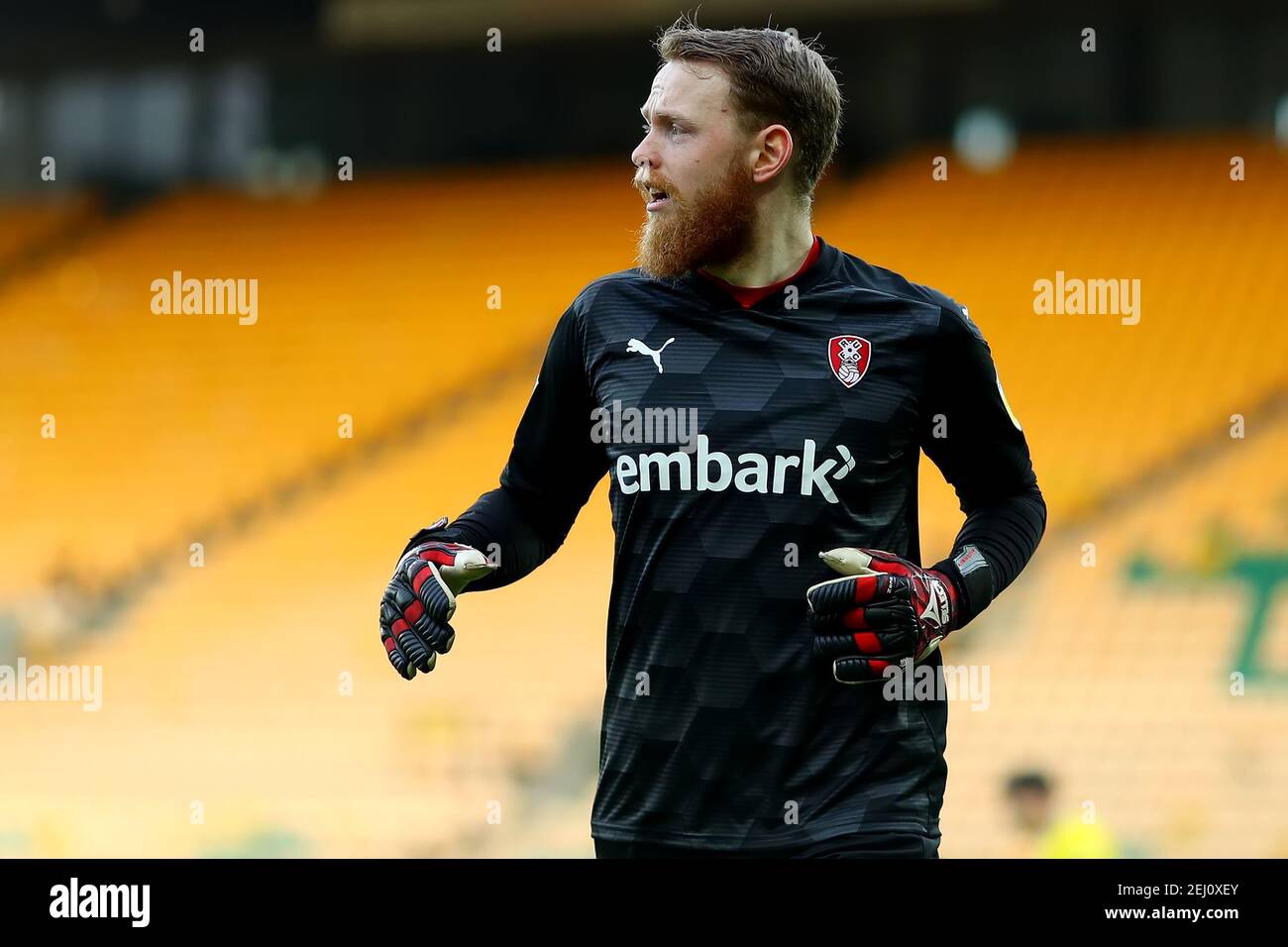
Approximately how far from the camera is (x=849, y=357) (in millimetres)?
2678

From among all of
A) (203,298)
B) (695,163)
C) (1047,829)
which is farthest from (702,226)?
(203,298)

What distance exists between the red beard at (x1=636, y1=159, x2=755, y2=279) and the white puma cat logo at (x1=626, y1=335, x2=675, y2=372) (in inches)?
4.8

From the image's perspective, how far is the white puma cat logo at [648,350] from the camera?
2.70 m

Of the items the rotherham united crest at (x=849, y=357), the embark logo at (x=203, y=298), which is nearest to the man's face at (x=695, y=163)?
the rotherham united crest at (x=849, y=357)

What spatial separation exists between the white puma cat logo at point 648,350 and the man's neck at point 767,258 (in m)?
0.16

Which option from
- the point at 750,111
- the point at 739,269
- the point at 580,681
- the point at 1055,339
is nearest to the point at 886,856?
the point at 739,269

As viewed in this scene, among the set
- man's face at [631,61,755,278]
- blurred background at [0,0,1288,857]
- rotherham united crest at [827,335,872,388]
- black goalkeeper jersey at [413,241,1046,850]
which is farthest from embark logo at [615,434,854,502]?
blurred background at [0,0,1288,857]

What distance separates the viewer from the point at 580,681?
361 inches

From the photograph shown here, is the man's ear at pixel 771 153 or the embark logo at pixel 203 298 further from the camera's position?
the embark logo at pixel 203 298

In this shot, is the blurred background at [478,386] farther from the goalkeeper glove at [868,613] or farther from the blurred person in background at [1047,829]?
the goalkeeper glove at [868,613]

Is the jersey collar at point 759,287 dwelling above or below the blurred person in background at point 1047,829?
above

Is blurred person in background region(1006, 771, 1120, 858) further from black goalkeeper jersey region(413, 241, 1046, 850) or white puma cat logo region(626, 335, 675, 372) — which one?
white puma cat logo region(626, 335, 675, 372)

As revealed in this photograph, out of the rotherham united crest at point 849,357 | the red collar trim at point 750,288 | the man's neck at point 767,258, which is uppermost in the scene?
the man's neck at point 767,258

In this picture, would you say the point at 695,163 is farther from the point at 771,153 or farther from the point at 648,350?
the point at 648,350
